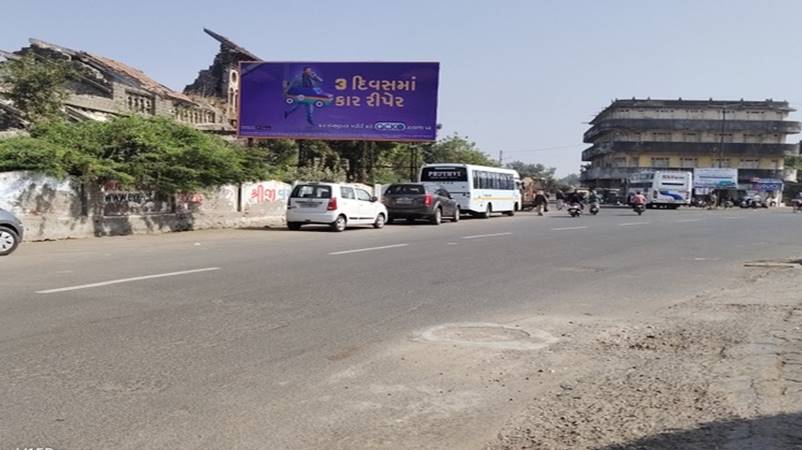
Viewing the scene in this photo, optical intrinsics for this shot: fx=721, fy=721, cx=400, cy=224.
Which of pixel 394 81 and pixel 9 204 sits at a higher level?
pixel 394 81

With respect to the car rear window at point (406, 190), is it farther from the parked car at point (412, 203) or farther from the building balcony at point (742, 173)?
the building balcony at point (742, 173)

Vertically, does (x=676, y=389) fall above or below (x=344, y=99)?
below

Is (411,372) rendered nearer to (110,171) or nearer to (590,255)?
(590,255)

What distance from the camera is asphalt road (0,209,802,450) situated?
4.61 m

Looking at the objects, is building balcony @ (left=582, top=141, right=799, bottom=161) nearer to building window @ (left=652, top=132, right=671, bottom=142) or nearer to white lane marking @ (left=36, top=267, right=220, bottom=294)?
building window @ (left=652, top=132, right=671, bottom=142)

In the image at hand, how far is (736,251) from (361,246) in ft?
30.4

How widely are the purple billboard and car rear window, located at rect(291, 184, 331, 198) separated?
33.6 ft

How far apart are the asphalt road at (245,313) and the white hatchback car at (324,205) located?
15.2ft

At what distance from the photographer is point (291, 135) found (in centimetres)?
3303

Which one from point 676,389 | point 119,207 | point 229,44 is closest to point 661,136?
point 229,44

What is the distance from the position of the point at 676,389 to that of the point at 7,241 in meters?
12.8

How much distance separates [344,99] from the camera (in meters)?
32.6

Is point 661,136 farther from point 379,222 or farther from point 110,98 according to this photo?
point 379,222

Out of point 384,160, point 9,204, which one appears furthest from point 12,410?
point 384,160
